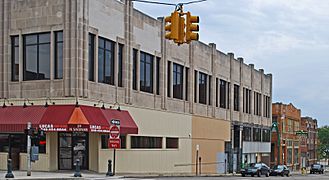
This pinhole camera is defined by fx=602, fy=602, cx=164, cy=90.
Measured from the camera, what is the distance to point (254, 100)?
74.3m

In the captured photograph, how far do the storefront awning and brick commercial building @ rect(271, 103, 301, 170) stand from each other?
5195 cm

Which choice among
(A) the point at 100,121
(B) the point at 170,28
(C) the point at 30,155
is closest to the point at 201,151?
(A) the point at 100,121

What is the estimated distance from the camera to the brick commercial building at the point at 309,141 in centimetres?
11638

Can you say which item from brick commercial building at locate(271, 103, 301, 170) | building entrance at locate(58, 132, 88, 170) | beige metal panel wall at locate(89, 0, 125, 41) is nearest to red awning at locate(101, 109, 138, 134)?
building entrance at locate(58, 132, 88, 170)

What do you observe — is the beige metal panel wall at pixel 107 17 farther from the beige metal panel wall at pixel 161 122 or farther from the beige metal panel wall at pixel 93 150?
the beige metal panel wall at pixel 93 150

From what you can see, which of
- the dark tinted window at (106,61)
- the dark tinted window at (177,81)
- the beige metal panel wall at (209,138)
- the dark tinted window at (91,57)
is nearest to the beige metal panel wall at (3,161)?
the dark tinted window at (91,57)

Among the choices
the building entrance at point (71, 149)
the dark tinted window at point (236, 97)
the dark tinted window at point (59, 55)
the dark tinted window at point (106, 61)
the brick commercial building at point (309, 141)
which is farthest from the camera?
Result: the brick commercial building at point (309, 141)

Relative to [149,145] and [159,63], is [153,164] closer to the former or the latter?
[149,145]

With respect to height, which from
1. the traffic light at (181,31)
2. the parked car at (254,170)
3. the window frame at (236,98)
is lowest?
the parked car at (254,170)

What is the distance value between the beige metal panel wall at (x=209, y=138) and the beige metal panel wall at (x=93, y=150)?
55.5 ft

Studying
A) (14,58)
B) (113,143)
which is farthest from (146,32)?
(113,143)

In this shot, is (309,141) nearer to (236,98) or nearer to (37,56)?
(236,98)

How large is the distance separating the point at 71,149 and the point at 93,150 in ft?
4.57

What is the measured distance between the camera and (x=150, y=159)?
44.3 metres
